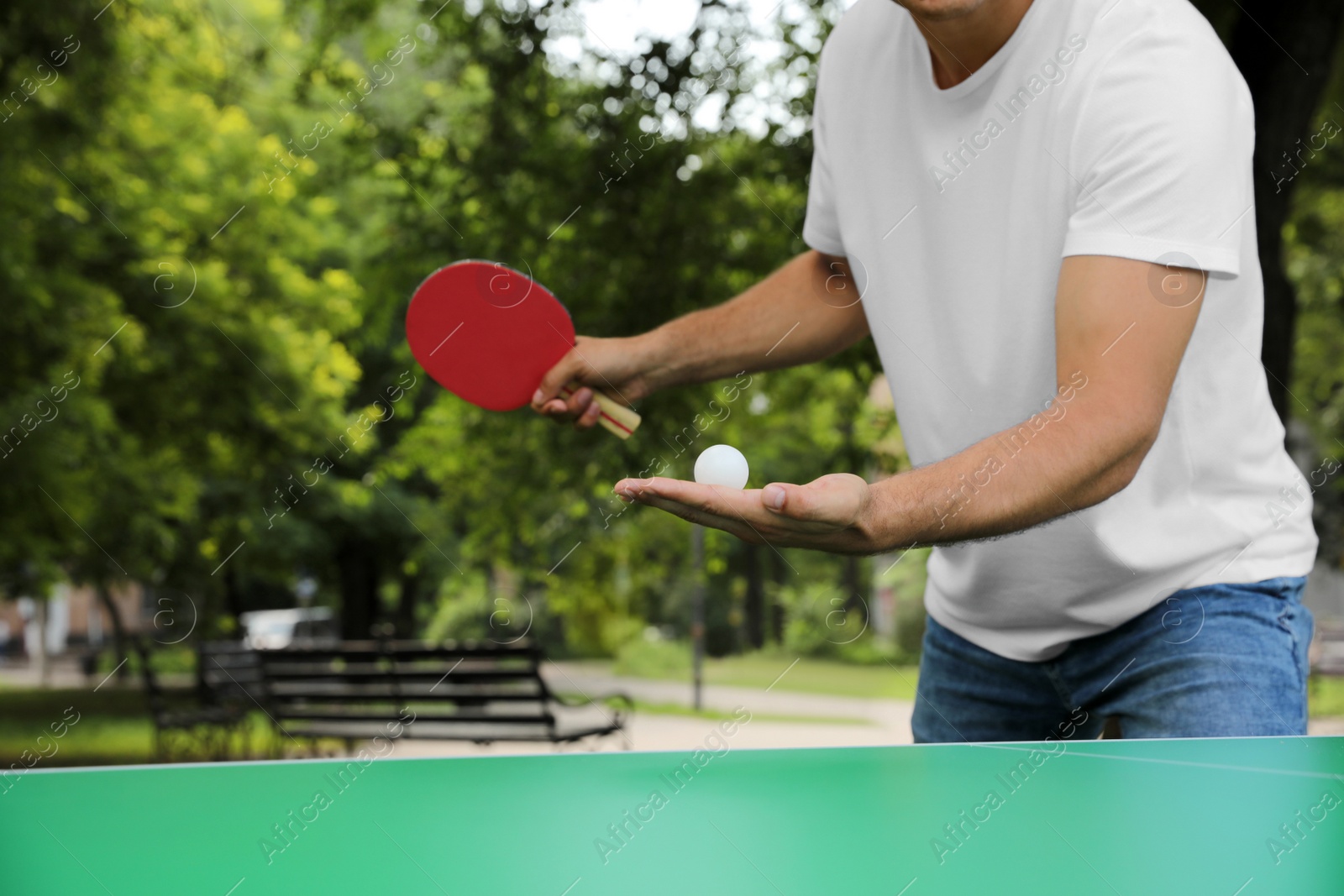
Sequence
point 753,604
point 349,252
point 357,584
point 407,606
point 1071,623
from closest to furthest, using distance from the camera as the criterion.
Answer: point 1071,623 → point 349,252 → point 357,584 → point 407,606 → point 753,604

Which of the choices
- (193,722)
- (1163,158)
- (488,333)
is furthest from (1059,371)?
(193,722)

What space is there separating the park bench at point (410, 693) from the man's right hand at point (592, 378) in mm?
5616

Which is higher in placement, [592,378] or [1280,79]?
[592,378]

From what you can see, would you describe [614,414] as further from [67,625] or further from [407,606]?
[67,625]

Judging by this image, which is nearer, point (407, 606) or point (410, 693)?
point (410, 693)

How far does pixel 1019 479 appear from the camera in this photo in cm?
162

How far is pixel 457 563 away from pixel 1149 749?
66.6 feet

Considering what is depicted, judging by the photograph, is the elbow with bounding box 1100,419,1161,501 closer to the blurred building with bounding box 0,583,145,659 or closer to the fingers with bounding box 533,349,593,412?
the fingers with bounding box 533,349,593,412

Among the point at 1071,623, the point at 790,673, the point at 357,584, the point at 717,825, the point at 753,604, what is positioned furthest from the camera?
the point at 753,604

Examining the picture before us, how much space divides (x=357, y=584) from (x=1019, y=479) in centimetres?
2126

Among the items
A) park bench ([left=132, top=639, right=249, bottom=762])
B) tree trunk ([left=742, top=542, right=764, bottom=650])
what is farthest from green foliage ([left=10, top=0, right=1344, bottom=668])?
tree trunk ([left=742, top=542, right=764, bottom=650])

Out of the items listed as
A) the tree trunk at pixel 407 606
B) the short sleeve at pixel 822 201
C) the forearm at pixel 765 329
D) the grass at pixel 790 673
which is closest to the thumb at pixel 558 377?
the forearm at pixel 765 329

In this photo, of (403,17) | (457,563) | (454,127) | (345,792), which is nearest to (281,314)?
(403,17)

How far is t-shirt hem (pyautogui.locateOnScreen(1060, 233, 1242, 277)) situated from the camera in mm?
1742
